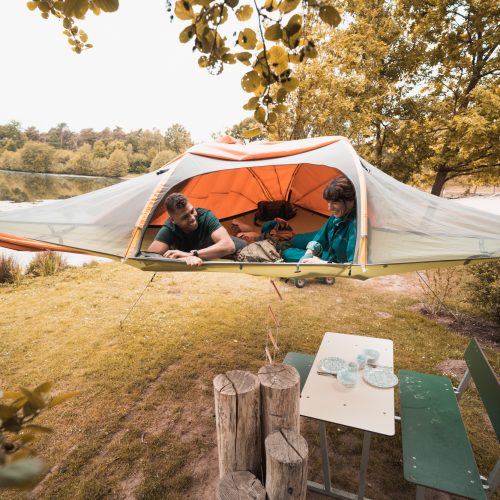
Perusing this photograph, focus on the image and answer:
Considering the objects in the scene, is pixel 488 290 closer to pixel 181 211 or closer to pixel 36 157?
pixel 181 211

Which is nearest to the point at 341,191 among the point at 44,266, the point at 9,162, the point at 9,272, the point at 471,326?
the point at 471,326

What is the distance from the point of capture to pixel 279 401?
112 centimetres

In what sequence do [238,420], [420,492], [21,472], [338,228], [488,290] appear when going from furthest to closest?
1. [488,290]
2. [338,228]
3. [420,492]
4. [238,420]
5. [21,472]

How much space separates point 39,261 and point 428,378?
579 cm

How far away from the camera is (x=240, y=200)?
4.42 meters

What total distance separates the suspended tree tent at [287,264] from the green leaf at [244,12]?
1156mm

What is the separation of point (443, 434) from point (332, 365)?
0.57 meters

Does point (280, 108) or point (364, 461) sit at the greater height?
point (280, 108)

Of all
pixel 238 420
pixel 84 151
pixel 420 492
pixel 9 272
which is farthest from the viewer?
pixel 84 151

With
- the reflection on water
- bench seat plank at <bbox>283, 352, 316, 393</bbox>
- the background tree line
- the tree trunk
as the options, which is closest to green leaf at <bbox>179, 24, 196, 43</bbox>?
bench seat plank at <bbox>283, 352, 316, 393</bbox>

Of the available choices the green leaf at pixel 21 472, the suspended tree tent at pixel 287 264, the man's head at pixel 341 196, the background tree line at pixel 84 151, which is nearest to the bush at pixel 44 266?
the suspended tree tent at pixel 287 264

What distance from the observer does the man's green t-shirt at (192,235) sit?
269 cm

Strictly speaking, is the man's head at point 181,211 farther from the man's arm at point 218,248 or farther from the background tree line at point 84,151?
the background tree line at point 84,151

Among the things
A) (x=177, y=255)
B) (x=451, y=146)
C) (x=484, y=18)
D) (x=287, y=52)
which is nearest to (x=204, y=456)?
(x=177, y=255)
